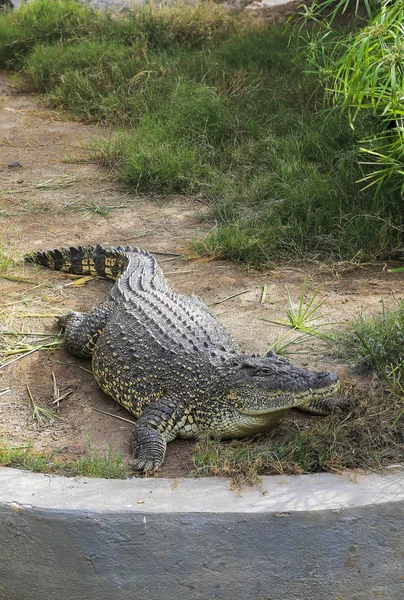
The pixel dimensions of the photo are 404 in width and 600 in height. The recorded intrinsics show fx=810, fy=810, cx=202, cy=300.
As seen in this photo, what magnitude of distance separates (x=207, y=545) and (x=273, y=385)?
88 centimetres

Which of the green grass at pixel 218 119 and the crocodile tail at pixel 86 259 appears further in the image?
the green grass at pixel 218 119

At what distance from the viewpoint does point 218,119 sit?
305 inches

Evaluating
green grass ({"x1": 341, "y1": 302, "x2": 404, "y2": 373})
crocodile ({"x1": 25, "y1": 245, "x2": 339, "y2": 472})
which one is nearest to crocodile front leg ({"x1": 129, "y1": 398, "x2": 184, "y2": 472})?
crocodile ({"x1": 25, "y1": 245, "x2": 339, "y2": 472})

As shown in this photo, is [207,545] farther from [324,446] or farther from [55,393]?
[55,393]

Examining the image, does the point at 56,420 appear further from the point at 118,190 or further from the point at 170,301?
the point at 118,190

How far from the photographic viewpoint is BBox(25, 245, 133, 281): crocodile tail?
5.83 metres

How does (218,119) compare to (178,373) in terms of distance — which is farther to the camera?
(218,119)

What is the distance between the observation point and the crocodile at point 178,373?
3.85 metres

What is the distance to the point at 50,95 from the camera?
9438 mm

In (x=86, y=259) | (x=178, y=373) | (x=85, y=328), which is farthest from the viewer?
(x=86, y=259)

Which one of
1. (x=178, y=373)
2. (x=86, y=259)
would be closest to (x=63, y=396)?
(x=178, y=373)

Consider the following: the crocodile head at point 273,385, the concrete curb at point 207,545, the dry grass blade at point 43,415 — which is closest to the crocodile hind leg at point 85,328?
the dry grass blade at point 43,415

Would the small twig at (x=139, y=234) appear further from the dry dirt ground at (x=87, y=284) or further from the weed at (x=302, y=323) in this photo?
the weed at (x=302, y=323)

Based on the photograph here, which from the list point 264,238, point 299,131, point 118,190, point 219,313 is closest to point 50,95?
point 118,190
